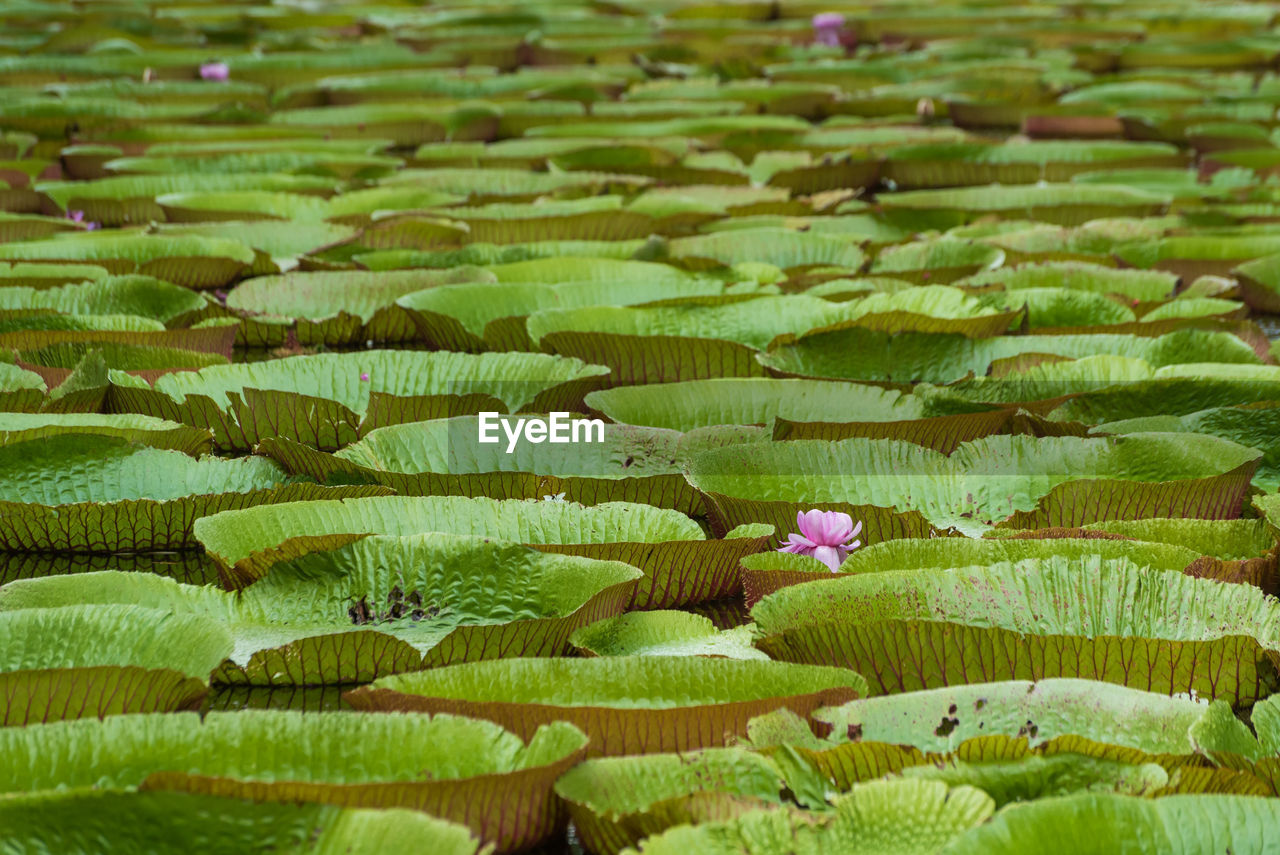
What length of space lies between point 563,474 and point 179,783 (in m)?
0.94

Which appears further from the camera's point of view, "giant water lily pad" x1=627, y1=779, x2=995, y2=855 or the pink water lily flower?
the pink water lily flower

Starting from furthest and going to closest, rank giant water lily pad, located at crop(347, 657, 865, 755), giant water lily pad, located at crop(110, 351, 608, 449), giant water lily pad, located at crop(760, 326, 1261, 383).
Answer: giant water lily pad, located at crop(760, 326, 1261, 383), giant water lily pad, located at crop(110, 351, 608, 449), giant water lily pad, located at crop(347, 657, 865, 755)

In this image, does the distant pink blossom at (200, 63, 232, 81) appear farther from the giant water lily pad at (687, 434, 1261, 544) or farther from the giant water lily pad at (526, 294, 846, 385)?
the giant water lily pad at (687, 434, 1261, 544)

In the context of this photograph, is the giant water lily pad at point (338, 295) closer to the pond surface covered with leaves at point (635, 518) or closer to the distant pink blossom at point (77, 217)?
the pond surface covered with leaves at point (635, 518)

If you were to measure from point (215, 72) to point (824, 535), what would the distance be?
5.96m

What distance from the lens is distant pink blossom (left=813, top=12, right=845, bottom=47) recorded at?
28.3 feet

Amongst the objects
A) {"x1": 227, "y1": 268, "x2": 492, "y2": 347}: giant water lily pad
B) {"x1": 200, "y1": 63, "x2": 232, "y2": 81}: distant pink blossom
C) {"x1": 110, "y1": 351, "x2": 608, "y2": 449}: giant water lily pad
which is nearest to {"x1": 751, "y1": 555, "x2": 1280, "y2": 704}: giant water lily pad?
{"x1": 110, "y1": 351, "x2": 608, "y2": 449}: giant water lily pad

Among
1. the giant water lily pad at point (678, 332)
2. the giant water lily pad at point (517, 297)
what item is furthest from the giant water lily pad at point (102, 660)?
the giant water lily pad at point (517, 297)

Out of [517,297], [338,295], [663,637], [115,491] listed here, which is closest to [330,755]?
[663,637]

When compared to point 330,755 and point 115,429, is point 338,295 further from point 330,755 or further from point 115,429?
point 330,755

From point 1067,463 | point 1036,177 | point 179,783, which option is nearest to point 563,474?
point 1067,463

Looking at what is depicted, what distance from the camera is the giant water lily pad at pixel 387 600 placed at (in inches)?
48.6

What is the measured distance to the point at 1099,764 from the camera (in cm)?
98

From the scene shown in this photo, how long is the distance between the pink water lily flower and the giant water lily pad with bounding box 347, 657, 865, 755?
0.31 m
